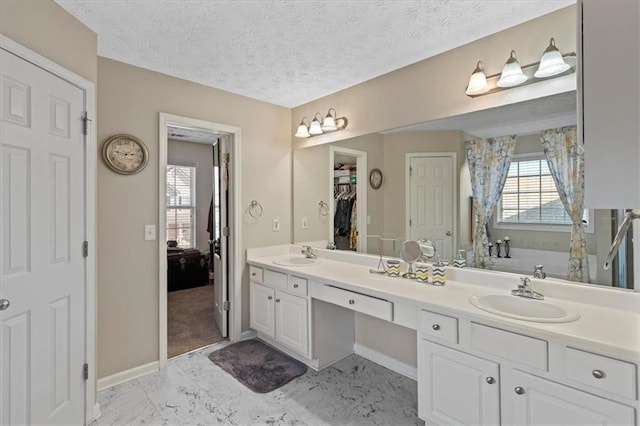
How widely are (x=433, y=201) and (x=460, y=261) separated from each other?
1.55ft

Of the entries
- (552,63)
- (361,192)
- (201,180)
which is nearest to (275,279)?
(361,192)

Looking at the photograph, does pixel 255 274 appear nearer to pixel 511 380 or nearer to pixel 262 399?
pixel 262 399

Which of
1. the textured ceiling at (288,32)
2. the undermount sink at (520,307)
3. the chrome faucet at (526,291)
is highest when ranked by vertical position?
the textured ceiling at (288,32)

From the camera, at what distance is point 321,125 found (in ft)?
10.0

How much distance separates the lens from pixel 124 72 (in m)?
2.42

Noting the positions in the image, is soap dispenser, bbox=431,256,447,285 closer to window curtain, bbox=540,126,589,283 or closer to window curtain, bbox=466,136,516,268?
window curtain, bbox=466,136,516,268

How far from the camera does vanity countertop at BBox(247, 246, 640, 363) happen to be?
1.25 metres

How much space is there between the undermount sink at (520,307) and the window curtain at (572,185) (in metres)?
0.28

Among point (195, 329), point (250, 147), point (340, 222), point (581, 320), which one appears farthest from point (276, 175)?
point (581, 320)

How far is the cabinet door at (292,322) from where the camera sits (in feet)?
8.37

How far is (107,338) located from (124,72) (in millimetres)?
2018

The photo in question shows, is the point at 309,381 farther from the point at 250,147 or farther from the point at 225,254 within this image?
the point at 250,147

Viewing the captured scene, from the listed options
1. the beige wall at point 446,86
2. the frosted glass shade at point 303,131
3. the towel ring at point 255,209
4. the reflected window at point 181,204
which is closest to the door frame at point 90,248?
the towel ring at point 255,209

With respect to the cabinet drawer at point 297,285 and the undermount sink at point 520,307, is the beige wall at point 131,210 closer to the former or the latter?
the cabinet drawer at point 297,285
